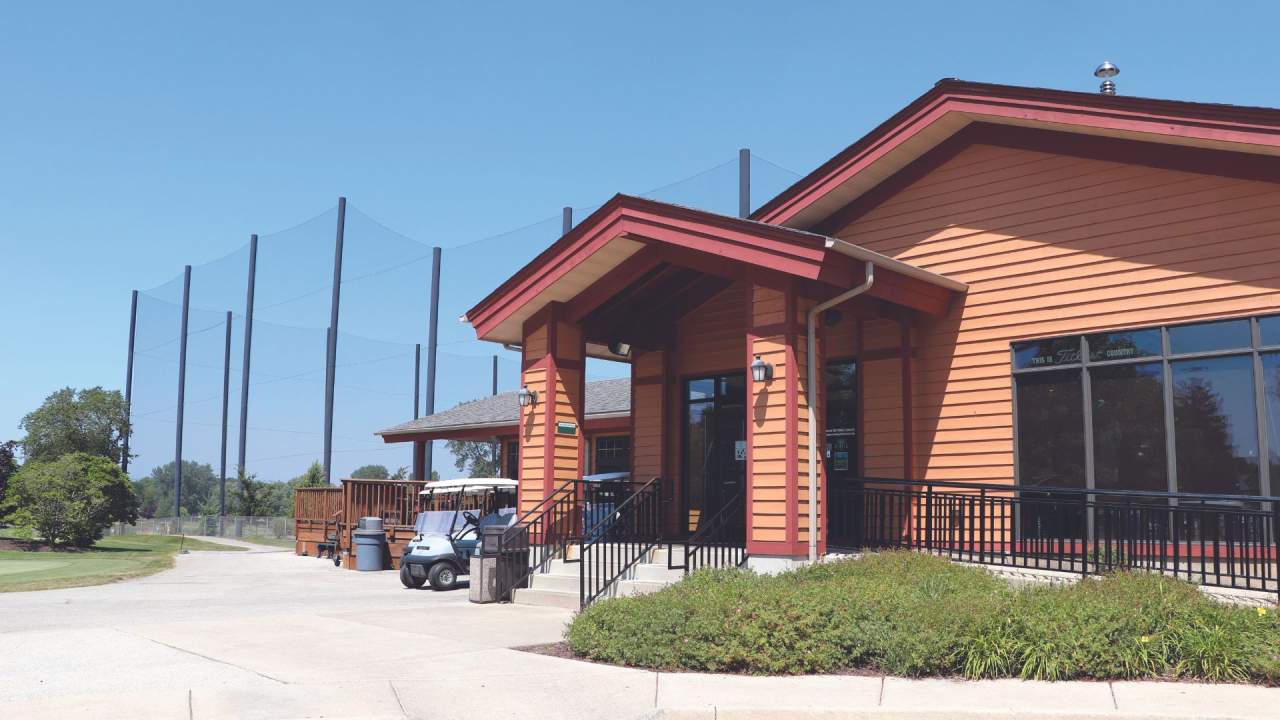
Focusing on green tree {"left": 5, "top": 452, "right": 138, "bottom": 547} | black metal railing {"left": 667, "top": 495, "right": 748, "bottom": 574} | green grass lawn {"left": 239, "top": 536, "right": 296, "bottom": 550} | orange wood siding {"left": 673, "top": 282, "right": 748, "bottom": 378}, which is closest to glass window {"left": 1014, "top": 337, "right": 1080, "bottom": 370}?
black metal railing {"left": 667, "top": 495, "right": 748, "bottom": 574}

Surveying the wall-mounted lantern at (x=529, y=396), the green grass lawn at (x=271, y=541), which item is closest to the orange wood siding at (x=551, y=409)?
the wall-mounted lantern at (x=529, y=396)

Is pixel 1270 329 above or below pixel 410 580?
above

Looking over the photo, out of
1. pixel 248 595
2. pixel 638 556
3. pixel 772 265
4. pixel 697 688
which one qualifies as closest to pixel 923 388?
pixel 772 265

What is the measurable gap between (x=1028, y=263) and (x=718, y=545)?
203 inches

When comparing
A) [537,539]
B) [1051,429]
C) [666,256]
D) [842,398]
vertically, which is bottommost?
[537,539]

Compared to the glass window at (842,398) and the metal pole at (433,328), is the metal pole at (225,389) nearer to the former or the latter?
the metal pole at (433,328)

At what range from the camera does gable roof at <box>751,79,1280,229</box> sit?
10.9 meters

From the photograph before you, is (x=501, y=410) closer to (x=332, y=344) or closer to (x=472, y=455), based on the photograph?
(x=332, y=344)

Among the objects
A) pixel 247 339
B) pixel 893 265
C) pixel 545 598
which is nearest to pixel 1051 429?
pixel 893 265

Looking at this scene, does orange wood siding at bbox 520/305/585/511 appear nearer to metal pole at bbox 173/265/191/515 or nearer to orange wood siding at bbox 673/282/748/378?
orange wood siding at bbox 673/282/748/378

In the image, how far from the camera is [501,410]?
28.9m

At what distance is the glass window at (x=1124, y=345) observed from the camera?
38.8ft

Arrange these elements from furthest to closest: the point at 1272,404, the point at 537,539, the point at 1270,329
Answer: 1. the point at 537,539
2. the point at 1270,329
3. the point at 1272,404

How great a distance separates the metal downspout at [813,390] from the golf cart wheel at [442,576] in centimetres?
794
